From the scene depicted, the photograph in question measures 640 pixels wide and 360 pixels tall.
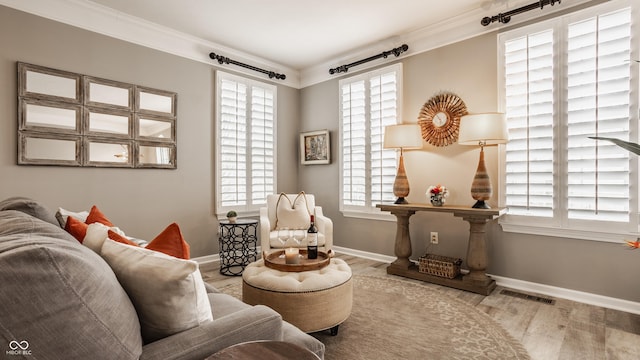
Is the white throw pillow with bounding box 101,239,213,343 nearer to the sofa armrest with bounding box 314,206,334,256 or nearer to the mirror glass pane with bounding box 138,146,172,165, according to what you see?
the sofa armrest with bounding box 314,206,334,256

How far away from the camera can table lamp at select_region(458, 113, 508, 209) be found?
2.97 meters

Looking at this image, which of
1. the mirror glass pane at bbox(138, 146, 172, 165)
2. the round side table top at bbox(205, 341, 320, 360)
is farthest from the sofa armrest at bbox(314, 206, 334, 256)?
the round side table top at bbox(205, 341, 320, 360)

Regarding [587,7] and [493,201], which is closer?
[587,7]

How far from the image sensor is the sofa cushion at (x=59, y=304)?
2.19 ft

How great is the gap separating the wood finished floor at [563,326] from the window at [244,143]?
2815 mm

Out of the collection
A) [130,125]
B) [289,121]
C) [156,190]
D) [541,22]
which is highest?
[541,22]

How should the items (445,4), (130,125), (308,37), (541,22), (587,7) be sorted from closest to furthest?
(587,7) → (541,22) → (445,4) → (130,125) → (308,37)

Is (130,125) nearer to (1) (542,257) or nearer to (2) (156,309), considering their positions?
(2) (156,309)

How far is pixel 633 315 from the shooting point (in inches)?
101

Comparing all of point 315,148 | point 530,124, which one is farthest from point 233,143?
point 530,124

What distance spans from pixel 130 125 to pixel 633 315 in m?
4.96

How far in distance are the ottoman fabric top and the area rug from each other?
41cm

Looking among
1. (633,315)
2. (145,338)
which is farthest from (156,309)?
(633,315)

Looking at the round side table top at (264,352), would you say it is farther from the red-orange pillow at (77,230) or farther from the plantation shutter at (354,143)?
the plantation shutter at (354,143)
